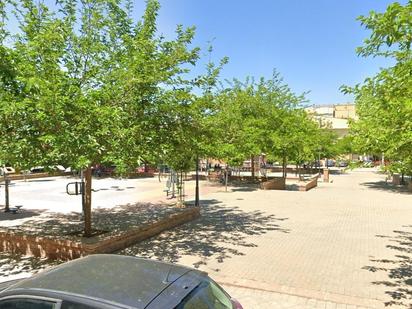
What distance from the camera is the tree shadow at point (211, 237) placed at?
9.06m

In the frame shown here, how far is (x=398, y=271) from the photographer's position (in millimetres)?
7895

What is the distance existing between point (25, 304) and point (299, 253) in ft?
23.8

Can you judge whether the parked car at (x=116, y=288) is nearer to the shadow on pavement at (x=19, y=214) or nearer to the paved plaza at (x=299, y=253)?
the paved plaza at (x=299, y=253)

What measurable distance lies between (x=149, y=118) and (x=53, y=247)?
11.8 ft

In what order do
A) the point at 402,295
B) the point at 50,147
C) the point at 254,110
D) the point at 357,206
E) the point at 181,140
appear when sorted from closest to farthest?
the point at 402,295 → the point at 50,147 → the point at 181,140 → the point at 357,206 → the point at 254,110

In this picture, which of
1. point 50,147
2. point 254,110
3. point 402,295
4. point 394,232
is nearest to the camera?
point 402,295

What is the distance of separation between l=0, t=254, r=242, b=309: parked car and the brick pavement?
315 cm

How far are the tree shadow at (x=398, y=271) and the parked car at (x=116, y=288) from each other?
4.09 meters

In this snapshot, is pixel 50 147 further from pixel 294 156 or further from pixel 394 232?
pixel 294 156

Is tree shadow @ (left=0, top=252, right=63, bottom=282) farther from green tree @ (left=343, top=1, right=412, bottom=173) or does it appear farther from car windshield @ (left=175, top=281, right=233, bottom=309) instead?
green tree @ (left=343, top=1, right=412, bottom=173)

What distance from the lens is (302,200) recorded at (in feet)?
62.9

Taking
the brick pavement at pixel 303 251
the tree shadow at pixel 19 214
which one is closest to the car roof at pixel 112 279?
the brick pavement at pixel 303 251

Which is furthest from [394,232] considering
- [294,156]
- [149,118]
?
[294,156]

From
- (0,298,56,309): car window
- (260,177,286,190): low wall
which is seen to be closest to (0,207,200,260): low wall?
(0,298,56,309): car window
